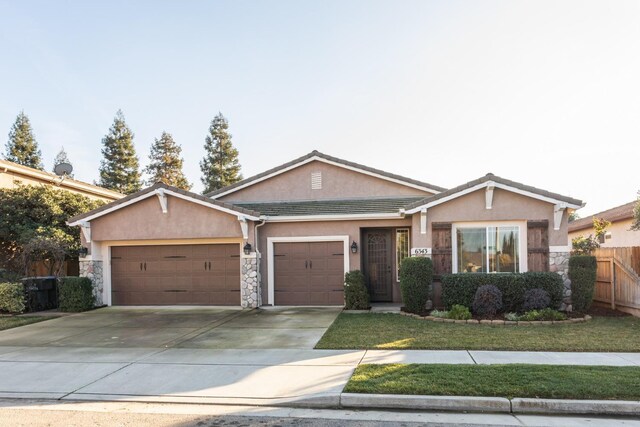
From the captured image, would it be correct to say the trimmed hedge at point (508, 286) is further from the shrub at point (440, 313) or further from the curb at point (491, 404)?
the curb at point (491, 404)

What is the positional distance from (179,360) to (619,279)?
459 inches

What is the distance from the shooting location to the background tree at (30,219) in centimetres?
1620

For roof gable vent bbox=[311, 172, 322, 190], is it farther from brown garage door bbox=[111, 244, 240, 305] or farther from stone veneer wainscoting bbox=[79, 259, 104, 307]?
stone veneer wainscoting bbox=[79, 259, 104, 307]

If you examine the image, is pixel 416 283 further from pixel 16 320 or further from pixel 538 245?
pixel 16 320

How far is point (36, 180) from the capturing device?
1955 centimetres

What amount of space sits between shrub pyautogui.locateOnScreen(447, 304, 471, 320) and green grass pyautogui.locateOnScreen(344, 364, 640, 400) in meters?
4.31

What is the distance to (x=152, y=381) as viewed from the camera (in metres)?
6.57

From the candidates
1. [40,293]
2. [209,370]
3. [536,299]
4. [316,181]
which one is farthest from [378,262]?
[40,293]

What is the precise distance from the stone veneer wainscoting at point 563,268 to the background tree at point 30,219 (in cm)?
1558

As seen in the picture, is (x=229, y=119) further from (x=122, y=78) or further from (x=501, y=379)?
(x=501, y=379)

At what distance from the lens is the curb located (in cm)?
514

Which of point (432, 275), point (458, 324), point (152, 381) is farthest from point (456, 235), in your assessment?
point (152, 381)

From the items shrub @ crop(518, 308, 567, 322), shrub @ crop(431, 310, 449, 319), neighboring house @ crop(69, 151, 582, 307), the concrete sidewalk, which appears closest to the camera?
the concrete sidewalk

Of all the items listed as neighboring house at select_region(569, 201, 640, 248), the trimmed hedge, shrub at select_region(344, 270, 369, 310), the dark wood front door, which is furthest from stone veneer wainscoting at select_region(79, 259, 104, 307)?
neighboring house at select_region(569, 201, 640, 248)
